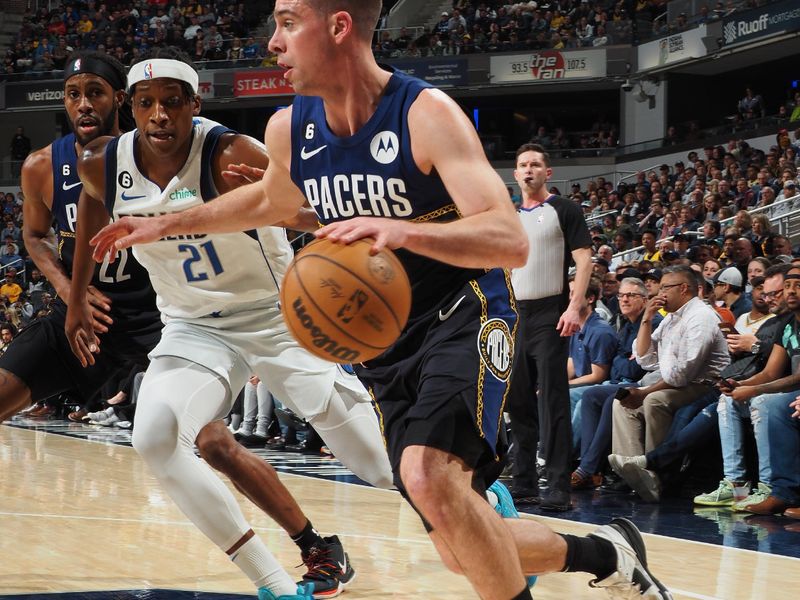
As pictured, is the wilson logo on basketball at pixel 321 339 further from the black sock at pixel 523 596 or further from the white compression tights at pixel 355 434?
the white compression tights at pixel 355 434

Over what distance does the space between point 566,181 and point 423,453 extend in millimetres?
21274

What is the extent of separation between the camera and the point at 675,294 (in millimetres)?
6578

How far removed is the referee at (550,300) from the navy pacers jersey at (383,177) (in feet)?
10.2

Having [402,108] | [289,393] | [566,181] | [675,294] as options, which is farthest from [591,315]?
[566,181]

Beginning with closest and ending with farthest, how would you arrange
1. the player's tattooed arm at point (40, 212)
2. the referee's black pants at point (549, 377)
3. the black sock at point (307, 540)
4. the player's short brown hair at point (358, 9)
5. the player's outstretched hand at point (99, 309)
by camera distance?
the player's short brown hair at point (358, 9)
the black sock at point (307, 540)
the player's outstretched hand at point (99, 309)
the player's tattooed arm at point (40, 212)
the referee's black pants at point (549, 377)

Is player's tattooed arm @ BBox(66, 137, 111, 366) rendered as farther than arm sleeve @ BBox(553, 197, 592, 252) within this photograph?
No

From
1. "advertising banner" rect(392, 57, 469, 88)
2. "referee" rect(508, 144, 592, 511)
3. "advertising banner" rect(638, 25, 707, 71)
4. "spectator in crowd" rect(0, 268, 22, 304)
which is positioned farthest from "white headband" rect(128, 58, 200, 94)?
"advertising banner" rect(392, 57, 469, 88)

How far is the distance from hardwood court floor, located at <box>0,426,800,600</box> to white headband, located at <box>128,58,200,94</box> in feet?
6.07

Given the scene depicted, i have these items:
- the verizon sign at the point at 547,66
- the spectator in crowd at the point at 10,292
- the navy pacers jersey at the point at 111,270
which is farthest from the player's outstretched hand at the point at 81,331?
the verizon sign at the point at 547,66

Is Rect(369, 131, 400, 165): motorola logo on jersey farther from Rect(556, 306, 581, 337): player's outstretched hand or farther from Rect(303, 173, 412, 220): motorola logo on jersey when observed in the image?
Rect(556, 306, 581, 337): player's outstretched hand

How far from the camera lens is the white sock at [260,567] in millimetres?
3494

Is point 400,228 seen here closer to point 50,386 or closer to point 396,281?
point 396,281

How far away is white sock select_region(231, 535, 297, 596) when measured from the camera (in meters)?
3.49

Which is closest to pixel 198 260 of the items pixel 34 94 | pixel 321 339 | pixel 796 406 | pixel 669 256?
pixel 321 339
